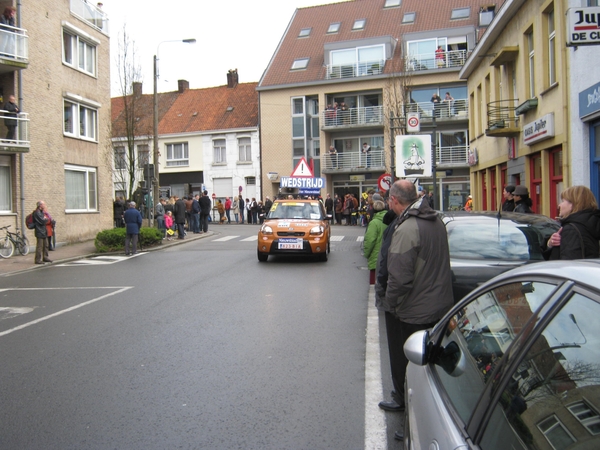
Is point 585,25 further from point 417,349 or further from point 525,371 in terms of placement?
point 525,371

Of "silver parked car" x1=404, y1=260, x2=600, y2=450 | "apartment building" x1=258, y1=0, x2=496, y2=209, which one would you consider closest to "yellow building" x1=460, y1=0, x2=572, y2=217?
"silver parked car" x1=404, y1=260, x2=600, y2=450

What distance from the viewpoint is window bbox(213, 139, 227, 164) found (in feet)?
156

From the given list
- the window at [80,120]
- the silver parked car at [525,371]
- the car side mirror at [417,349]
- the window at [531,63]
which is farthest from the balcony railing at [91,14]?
the silver parked car at [525,371]

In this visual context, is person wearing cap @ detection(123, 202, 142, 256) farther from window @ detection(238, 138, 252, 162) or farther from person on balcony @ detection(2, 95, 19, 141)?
window @ detection(238, 138, 252, 162)

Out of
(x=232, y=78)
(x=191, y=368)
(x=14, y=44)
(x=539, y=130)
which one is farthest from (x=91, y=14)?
(x=232, y=78)

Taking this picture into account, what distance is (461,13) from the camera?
41719 millimetres

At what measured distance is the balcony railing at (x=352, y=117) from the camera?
42.8 metres

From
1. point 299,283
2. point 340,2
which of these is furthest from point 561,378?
point 340,2

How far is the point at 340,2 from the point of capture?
47.9 metres

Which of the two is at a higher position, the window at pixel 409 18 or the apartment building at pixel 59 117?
the window at pixel 409 18

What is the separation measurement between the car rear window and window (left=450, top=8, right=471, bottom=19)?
38137 millimetres

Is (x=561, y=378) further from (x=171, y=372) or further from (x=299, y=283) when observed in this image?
(x=299, y=283)

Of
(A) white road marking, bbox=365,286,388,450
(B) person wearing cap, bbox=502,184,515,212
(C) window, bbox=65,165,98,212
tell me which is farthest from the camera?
(C) window, bbox=65,165,98,212

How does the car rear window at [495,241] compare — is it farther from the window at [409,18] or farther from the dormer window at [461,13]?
the window at [409,18]
